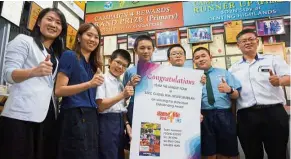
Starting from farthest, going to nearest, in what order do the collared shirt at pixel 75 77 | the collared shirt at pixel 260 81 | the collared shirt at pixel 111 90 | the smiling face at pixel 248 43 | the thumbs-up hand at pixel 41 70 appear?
the smiling face at pixel 248 43 → the collared shirt at pixel 260 81 → the collared shirt at pixel 111 90 → the collared shirt at pixel 75 77 → the thumbs-up hand at pixel 41 70

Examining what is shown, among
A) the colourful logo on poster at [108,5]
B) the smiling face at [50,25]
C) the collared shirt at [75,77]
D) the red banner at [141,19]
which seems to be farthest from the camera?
the colourful logo on poster at [108,5]

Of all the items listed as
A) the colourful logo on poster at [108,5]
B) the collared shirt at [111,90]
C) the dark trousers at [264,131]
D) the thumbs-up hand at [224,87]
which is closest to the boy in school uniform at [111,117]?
the collared shirt at [111,90]

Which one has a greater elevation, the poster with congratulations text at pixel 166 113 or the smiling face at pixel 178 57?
the smiling face at pixel 178 57

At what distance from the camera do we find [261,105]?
185 centimetres

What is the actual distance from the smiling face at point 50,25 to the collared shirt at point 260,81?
1.50m

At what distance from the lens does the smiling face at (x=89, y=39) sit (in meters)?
1.53

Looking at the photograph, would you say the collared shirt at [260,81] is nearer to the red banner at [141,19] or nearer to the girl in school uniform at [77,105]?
the girl in school uniform at [77,105]

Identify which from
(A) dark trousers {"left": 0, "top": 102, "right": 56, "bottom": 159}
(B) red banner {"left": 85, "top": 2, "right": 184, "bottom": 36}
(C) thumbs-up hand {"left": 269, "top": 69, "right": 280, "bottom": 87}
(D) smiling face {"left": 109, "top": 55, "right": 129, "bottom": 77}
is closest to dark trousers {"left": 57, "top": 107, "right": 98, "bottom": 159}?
(A) dark trousers {"left": 0, "top": 102, "right": 56, "bottom": 159}

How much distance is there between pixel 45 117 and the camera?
1.40 m

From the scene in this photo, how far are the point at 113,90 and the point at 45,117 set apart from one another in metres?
0.52

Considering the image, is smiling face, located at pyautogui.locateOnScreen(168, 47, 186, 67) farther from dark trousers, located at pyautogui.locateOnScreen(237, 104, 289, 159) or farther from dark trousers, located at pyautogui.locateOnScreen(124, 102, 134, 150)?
dark trousers, located at pyautogui.locateOnScreen(237, 104, 289, 159)

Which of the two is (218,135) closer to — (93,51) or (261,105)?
(261,105)

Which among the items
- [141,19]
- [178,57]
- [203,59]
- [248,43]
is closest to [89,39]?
[178,57]

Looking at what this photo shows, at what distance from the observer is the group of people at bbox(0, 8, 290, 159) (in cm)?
128
